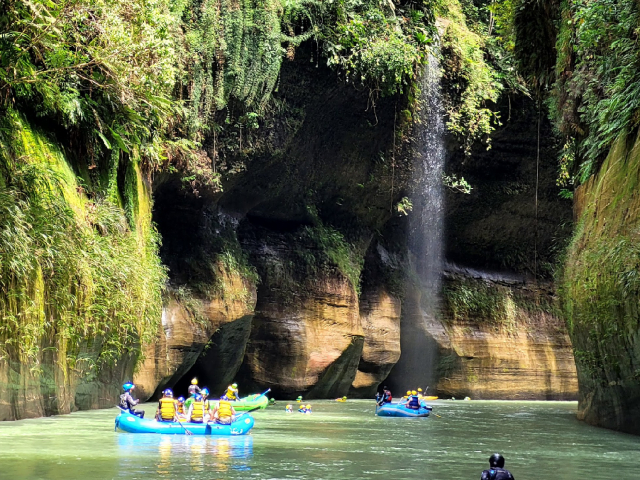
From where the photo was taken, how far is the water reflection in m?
10.1

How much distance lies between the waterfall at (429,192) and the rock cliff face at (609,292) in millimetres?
11376

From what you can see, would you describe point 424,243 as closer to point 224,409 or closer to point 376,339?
point 376,339

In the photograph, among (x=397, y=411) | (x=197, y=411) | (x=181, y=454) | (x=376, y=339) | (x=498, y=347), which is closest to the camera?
(x=181, y=454)

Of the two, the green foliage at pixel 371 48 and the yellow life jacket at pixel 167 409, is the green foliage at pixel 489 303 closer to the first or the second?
the green foliage at pixel 371 48

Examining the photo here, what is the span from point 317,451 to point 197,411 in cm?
315

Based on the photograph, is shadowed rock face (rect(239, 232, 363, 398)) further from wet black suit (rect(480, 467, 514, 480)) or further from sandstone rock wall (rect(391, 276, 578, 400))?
wet black suit (rect(480, 467, 514, 480))

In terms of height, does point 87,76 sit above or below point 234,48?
below

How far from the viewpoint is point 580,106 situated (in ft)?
62.8

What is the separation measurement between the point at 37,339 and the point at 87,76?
19.7 feet

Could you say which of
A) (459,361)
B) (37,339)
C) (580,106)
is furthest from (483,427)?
(459,361)

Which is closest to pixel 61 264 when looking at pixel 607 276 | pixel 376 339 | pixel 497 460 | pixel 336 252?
pixel 607 276

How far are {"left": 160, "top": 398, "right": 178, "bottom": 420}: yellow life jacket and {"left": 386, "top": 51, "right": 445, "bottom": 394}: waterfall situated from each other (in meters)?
17.0

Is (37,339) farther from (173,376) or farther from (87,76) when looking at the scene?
(173,376)

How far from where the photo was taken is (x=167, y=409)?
48.8 feet
